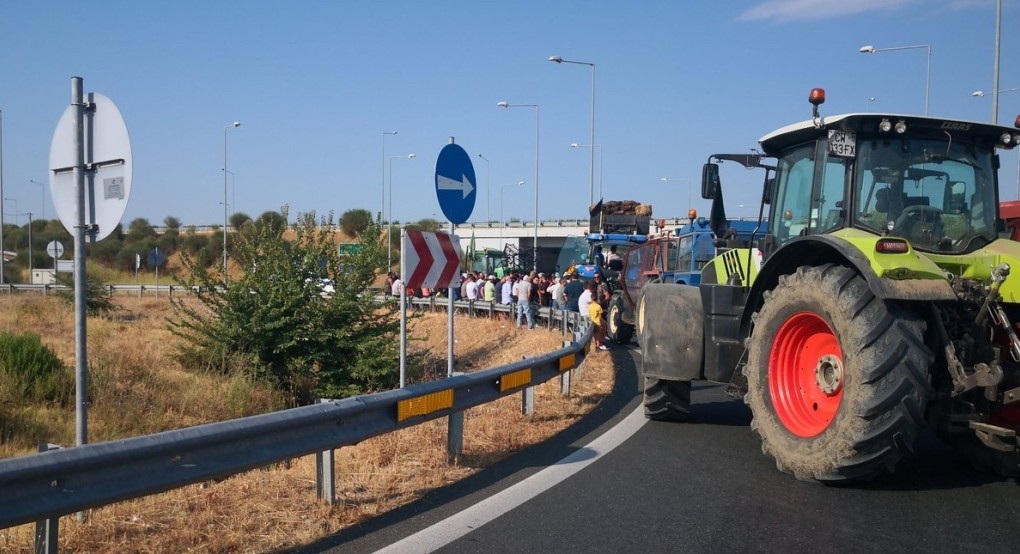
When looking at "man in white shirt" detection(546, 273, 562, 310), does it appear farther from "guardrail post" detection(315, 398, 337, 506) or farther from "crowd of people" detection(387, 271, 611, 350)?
"guardrail post" detection(315, 398, 337, 506)

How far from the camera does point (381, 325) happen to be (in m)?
15.0

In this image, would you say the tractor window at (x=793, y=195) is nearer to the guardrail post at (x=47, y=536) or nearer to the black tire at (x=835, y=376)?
the black tire at (x=835, y=376)

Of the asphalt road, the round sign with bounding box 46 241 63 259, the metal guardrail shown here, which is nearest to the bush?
the metal guardrail

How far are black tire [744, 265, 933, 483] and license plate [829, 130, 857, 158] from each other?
3.21ft

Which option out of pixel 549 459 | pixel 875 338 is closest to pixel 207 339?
pixel 549 459

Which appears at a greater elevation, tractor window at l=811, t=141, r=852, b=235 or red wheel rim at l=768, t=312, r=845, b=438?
tractor window at l=811, t=141, r=852, b=235

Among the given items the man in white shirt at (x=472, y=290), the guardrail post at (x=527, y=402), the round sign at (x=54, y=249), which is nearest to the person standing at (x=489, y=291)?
the man in white shirt at (x=472, y=290)

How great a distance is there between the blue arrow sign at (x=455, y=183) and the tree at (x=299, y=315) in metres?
6.07

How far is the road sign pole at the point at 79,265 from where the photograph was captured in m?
4.95

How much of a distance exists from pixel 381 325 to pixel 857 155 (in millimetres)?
9910

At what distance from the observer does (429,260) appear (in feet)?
25.6

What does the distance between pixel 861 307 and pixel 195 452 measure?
4101mm

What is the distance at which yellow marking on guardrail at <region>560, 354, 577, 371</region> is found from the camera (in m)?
9.42

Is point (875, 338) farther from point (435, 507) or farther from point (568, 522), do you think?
point (435, 507)
